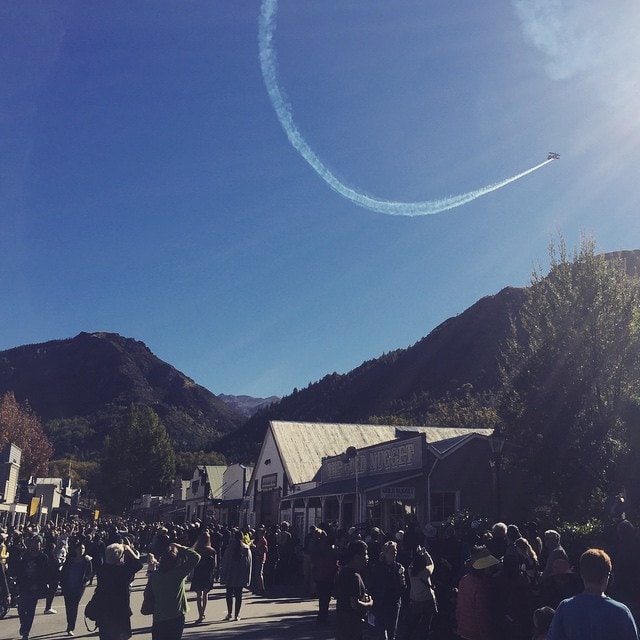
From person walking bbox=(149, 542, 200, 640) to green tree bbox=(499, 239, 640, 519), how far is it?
15647 mm

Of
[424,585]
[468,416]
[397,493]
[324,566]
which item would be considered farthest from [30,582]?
[468,416]

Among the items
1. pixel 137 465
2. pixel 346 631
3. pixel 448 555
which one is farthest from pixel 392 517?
pixel 137 465

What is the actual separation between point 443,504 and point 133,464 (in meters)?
54.3

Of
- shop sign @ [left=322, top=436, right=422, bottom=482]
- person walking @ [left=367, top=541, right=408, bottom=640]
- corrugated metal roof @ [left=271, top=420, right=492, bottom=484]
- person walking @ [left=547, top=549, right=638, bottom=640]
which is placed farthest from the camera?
corrugated metal roof @ [left=271, top=420, right=492, bottom=484]

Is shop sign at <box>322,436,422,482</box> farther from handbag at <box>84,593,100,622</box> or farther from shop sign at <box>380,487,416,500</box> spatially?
handbag at <box>84,593,100,622</box>

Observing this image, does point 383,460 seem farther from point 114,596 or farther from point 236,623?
point 114,596

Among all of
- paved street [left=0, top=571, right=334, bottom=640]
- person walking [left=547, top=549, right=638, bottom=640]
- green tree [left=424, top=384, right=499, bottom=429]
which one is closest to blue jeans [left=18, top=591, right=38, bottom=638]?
paved street [left=0, top=571, right=334, bottom=640]

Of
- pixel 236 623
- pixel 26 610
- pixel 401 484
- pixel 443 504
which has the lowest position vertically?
pixel 236 623

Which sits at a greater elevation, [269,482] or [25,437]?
[25,437]

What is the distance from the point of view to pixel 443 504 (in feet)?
77.6

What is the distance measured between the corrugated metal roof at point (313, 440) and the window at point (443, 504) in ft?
38.1

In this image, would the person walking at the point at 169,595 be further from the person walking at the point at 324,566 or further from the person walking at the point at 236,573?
the person walking at the point at 236,573

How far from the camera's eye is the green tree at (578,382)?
20.7 metres

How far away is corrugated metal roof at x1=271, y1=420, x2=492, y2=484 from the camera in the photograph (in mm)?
36188
